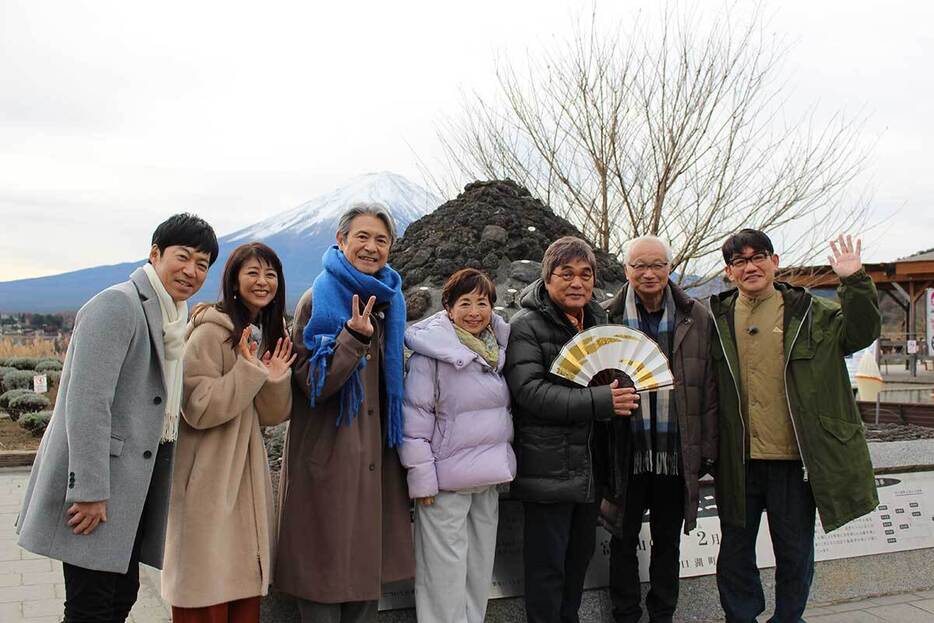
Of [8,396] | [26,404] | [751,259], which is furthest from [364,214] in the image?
[8,396]

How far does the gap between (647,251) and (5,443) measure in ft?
32.0

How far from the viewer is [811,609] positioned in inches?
165

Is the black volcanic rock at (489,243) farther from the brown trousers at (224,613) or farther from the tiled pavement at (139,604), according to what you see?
the brown trousers at (224,613)

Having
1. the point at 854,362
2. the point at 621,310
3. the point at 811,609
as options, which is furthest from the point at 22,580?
the point at 854,362

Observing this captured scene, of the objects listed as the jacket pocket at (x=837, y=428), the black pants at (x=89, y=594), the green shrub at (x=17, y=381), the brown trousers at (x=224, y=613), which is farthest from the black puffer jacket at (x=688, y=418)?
the green shrub at (x=17, y=381)

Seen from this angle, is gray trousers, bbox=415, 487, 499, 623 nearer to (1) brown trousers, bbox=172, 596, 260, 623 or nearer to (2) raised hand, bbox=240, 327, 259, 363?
(1) brown trousers, bbox=172, 596, 260, 623

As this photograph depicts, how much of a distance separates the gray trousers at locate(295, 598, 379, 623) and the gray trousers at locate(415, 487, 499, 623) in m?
0.22

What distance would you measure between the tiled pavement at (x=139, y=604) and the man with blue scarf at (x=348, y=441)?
4.49 feet

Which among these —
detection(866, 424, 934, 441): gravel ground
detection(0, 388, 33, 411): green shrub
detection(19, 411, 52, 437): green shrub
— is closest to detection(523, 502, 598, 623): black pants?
detection(866, 424, 934, 441): gravel ground

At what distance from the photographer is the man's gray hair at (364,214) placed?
118 inches

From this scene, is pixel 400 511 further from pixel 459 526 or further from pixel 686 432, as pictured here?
pixel 686 432

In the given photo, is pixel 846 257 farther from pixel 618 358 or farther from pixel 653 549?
pixel 653 549

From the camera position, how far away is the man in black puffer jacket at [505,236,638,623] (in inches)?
122

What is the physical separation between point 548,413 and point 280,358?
1082 mm
